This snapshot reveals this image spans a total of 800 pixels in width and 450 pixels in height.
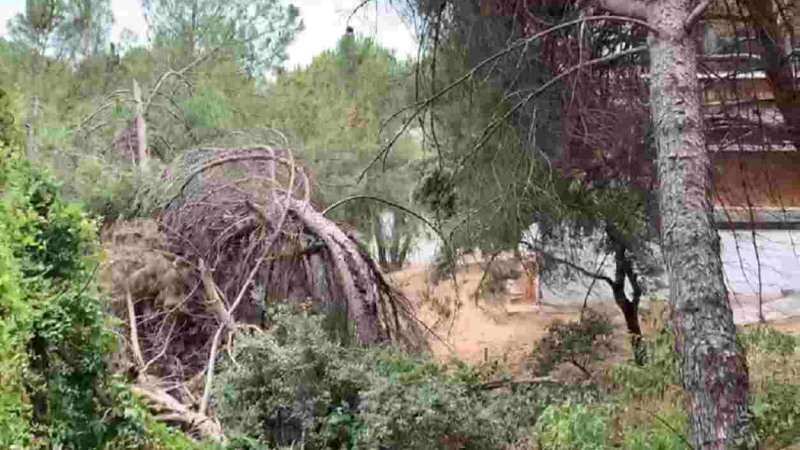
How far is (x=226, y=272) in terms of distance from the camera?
6.97 metres

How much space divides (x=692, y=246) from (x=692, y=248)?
0.01 meters

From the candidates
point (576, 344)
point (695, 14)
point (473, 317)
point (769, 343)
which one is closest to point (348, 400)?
point (695, 14)

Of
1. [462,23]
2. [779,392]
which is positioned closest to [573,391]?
[779,392]

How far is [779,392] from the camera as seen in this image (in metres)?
4.12

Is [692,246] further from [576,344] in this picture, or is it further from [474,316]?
[474,316]

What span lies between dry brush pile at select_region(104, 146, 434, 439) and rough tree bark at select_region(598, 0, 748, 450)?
292 cm

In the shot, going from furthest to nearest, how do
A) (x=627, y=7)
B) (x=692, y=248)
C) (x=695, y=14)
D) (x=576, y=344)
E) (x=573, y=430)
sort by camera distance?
(x=576, y=344), (x=627, y=7), (x=573, y=430), (x=695, y=14), (x=692, y=248)

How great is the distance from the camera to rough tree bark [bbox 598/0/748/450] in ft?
11.2

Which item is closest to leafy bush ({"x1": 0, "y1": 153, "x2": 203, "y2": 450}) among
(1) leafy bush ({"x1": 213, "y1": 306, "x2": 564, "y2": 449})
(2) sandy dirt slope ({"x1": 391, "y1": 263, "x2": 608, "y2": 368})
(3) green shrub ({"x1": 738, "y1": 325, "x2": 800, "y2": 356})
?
(1) leafy bush ({"x1": 213, "y1": 306, "x2": 564, "y2": 449})

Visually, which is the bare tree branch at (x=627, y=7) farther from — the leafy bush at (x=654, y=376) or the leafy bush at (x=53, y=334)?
the leafy bush at (x=53, y=334)

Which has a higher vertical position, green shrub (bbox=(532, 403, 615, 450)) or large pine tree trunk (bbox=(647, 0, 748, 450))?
large pine tree trunk (bbox=(647, 0, 748, 450))

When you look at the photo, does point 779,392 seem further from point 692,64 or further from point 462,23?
point 462,23

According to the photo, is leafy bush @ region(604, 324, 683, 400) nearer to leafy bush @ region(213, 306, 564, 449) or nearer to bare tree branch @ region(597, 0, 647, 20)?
leafy bush @ region(213, 306, 564, 449)

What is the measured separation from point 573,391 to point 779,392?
1.61 metres
